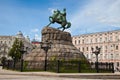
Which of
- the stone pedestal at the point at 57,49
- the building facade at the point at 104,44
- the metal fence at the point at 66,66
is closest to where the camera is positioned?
the metal fence at the point at 66,66

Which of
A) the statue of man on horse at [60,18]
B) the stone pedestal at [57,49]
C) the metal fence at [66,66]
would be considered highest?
the statue of man on horse at [60,18]

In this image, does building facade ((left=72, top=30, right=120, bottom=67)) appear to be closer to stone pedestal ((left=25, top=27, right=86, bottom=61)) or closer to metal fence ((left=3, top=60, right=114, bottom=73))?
stone pedestal ((left=25, top=27, right=86, bottom=61))

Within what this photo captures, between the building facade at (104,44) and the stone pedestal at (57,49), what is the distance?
5112cm

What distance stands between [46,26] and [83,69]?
30.6 feet

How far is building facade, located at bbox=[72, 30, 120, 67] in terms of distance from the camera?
3247 inches

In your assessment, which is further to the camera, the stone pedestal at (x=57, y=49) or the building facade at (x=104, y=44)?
the building facade at (x=104, y=44)

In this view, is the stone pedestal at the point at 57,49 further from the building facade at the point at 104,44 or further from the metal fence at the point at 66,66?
the building facade at the point at 104,44

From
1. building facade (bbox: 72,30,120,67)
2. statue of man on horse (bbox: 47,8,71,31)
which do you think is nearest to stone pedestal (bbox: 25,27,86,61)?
statue of man on horse (bbox: 47,8,71,31)

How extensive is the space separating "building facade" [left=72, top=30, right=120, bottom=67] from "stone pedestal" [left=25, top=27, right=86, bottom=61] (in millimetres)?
51118

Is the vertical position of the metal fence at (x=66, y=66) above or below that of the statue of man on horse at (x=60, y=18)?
below

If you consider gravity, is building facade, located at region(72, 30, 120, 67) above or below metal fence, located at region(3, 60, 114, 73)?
above

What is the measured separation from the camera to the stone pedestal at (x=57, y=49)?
101 ft

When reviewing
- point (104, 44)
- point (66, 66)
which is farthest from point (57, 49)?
point (104, 44)

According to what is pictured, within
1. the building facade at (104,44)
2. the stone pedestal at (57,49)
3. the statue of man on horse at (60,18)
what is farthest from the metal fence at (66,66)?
the building facade at (104,44)
